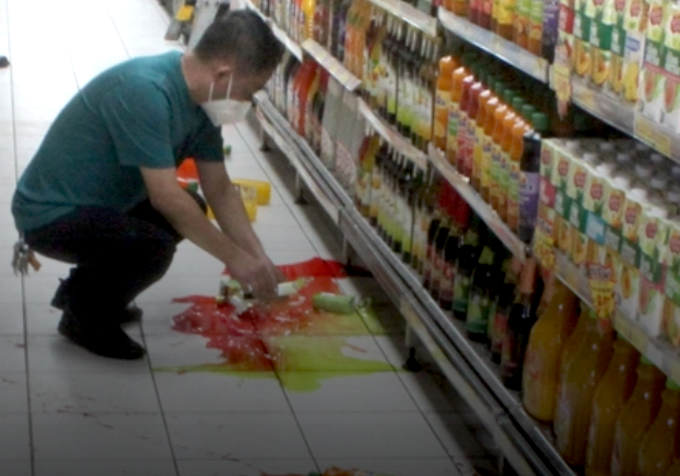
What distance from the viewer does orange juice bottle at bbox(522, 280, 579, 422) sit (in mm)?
3234

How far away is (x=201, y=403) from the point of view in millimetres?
3969

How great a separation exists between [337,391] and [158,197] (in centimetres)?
87

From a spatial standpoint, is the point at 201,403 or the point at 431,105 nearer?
the point at 201,403

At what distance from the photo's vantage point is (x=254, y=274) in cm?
384

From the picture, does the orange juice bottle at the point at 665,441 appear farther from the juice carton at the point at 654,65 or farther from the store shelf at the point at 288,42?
the store shelf at the point at 288,42

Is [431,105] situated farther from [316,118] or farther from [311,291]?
[316,118]

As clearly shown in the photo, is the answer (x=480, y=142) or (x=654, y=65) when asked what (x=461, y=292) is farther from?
(x=654, y=65)

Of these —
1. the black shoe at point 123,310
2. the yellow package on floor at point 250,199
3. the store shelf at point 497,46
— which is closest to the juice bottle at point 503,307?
the store shelf at point 497,46

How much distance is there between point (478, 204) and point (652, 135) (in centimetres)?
120

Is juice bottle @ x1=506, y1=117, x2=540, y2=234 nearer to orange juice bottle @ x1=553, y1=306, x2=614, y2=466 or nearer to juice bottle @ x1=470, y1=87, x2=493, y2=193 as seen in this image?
juice bottle @ x1=470, y1=87, x2=493, y2=193

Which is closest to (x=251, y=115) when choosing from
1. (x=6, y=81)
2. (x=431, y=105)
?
(x=6, y=81)

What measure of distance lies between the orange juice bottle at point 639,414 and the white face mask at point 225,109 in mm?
1677

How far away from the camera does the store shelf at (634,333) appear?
250 centimetres

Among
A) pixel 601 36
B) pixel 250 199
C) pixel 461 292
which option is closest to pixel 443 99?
pixel 461 292
